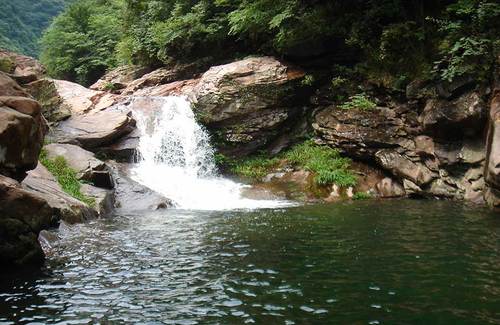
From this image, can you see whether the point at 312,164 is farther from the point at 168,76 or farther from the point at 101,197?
the point at 168,76

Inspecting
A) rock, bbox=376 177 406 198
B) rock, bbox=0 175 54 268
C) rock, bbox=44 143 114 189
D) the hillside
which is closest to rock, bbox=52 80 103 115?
rock, bbox=44 143 114 189

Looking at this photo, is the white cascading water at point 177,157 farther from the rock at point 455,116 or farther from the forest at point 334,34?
the rock at point 455,116

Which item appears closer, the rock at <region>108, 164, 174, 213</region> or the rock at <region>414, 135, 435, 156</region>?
the rock at <region>108, 164, 174, 213</region>

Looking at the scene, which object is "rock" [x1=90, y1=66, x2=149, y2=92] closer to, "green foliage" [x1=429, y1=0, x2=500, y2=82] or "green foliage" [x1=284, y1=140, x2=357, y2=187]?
"green foliage" [x1=284, y1=140, x2=357, y2=187]

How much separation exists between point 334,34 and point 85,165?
1236cm

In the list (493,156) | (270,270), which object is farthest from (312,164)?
(270,270)

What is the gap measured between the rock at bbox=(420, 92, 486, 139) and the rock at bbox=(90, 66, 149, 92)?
782 inches

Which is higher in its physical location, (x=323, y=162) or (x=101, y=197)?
(x=323, y=162)

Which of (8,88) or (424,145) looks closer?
(8,88)

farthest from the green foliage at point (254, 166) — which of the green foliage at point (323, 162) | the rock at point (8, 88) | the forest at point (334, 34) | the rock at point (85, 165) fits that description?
the rock at point (8, 88)

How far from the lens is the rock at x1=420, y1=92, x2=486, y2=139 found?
16.2 meters

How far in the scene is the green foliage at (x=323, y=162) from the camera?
62.8 ft

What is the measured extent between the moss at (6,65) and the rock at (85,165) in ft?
12.2

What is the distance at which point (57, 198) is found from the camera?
13.2 m
